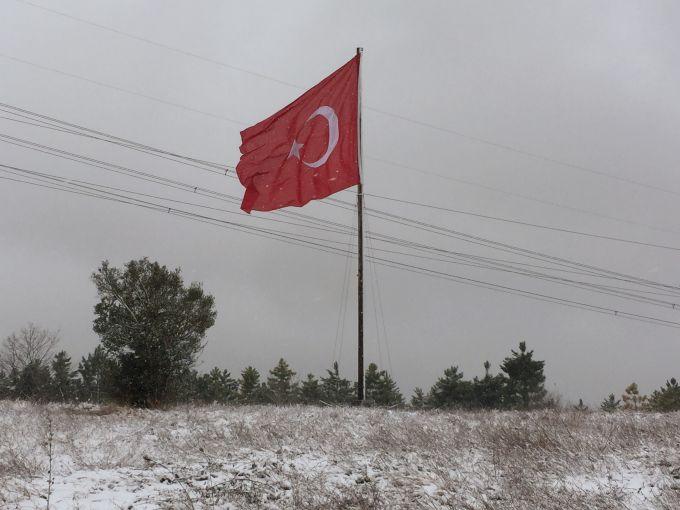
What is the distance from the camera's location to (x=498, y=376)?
59188mm

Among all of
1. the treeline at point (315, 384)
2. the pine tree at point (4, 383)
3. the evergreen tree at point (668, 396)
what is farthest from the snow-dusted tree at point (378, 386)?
the pine tree at point (4, 383)

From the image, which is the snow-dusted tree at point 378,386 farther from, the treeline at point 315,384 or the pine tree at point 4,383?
the pine tree at point 4,383

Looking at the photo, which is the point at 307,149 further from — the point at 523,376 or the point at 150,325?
the point at 523,376

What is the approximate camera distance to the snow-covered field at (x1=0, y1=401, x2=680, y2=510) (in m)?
5.16

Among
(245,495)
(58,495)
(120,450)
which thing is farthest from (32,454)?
(245,495)

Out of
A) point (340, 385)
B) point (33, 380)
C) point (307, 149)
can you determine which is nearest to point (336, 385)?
point (340, 385)

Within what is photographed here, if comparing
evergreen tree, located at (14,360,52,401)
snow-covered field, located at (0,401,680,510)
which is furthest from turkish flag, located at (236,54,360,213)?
evergreen tree, located at (14,360,52,401)

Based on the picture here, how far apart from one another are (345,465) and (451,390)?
59.0 metres

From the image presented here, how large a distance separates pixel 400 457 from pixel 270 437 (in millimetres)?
2562

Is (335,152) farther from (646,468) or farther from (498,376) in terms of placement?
(498,376)

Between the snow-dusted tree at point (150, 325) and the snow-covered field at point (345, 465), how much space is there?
17011 millimetres

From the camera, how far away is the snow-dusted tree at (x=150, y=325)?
88.0ft

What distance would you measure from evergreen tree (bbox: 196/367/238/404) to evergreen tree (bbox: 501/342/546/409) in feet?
119

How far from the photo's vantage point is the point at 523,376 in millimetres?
57656
